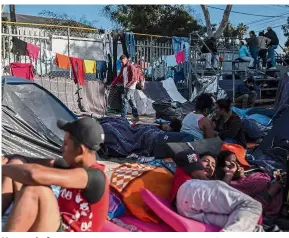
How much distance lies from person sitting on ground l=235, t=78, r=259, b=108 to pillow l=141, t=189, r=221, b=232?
9.39 meters

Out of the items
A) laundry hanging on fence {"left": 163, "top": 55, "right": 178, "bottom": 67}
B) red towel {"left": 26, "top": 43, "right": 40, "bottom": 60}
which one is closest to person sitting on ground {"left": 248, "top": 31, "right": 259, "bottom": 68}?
laundry hanging on fence {"left": 163, "top": 55, "right": 178, "bottom": 67}

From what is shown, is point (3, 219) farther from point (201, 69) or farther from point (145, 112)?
point (201, 69)

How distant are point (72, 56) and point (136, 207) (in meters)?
9.14

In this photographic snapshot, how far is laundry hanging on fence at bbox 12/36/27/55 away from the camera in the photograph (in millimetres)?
11484

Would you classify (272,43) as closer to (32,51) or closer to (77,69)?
(77,69)

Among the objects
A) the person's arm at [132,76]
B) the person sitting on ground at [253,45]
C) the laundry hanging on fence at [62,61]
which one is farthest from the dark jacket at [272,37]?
the laundry hanging on fence at [62,61]

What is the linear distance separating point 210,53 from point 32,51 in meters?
5.83

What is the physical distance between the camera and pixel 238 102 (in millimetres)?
13281

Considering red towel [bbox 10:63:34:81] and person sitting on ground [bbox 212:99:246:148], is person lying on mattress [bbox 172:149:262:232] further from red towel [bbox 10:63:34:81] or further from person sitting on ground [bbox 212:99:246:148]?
Answer: red towel [bbox 10:63:34:81]

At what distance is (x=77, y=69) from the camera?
12.1 m

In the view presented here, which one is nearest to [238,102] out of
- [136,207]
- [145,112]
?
[145,112]

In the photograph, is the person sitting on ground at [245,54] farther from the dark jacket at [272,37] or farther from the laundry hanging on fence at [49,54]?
the laundry hanging on fence at [49,54]

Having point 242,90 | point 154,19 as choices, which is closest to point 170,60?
point 242,90

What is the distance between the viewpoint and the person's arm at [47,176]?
2670mm
